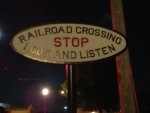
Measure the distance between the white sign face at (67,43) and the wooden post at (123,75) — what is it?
2.15 m

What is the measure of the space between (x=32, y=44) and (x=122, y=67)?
274cm

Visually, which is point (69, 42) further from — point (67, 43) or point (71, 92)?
point (71, 92)

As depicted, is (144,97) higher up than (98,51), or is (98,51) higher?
(144,97)

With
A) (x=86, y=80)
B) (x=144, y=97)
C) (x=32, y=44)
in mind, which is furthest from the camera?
(x=144, y=97)

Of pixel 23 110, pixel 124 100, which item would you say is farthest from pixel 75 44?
pixel 23 110

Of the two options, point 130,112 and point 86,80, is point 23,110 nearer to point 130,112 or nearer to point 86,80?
point 86,80

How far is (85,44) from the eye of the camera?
399 centimetres

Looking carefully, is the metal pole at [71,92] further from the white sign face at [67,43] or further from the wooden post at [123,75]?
the wooden post at [123,75]

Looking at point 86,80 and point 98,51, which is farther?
point 86,80

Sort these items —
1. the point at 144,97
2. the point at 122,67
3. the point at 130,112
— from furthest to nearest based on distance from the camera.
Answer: the point at 144,97, the point at 122,67, the point at 130,112

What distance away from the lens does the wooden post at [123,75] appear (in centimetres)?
584

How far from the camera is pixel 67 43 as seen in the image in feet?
13.0

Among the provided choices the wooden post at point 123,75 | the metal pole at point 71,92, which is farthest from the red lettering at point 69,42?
the wooden post at point 123,75

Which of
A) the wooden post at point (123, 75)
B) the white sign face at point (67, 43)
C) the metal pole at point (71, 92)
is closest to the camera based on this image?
the metal pole at point (71, 92)
